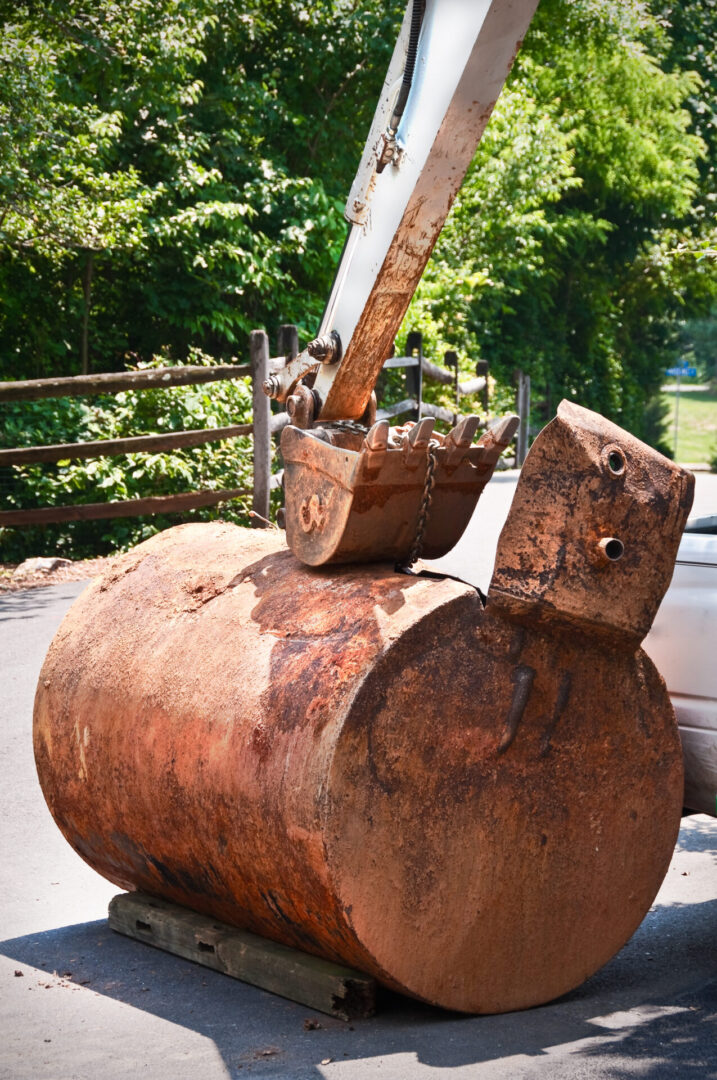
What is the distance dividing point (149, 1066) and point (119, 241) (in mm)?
11377

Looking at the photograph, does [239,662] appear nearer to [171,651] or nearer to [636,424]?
[171,651]

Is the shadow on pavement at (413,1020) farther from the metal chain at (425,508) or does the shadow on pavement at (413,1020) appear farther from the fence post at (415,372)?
the fence post at (415,372)

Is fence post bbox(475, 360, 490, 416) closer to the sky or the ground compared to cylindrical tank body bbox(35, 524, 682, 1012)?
closer to the sky

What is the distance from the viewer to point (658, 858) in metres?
4.09

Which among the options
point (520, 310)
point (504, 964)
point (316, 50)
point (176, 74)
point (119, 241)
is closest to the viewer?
point (504, 964)

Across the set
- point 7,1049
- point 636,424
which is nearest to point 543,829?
point 7,1049

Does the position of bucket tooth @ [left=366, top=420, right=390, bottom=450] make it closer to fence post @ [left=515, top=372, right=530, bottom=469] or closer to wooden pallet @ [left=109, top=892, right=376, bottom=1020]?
wooden pallet @ [left=109, top=892, right=376, bottom=1020]

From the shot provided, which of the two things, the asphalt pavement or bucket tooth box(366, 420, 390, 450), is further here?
bucket tooth box(366, 420, 390, 450)

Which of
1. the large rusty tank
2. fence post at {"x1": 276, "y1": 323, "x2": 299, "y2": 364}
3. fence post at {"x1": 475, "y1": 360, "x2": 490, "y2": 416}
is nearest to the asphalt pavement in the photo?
the large rusty tank

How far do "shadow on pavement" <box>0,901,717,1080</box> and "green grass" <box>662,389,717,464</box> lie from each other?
4210 centimetres

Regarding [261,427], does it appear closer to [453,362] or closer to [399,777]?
[453,362]

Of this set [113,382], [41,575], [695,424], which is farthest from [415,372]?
[695,424]

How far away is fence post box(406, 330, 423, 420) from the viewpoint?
1620cm

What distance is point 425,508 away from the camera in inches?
161
